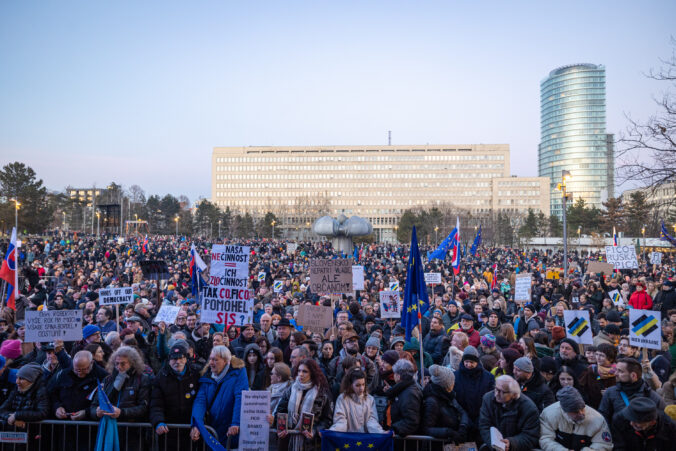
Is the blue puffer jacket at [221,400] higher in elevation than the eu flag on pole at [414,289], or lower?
lower

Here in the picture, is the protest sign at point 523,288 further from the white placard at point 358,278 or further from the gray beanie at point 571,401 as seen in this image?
the gray beanie at point 571,401

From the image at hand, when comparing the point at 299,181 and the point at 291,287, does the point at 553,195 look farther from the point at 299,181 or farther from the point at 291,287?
the point at 291,287

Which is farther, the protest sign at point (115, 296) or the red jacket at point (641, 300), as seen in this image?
the red jacket at point (641, 300)

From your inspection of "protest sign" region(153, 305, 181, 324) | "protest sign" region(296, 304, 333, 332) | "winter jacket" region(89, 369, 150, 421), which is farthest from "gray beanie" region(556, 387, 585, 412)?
"protest sign" region(153, 305, 181, 324)

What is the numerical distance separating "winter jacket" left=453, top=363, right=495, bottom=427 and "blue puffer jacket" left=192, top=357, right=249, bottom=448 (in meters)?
2.30

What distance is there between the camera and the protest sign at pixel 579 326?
744 centimetres

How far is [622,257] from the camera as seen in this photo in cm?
1636

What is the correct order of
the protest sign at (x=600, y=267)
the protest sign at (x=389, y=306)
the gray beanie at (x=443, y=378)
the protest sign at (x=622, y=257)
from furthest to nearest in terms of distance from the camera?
the protest sign at (x=600, y=267) → the protest sign at (x=622, y=257) → the protest sign at (x=389, y=306) → the gray beanie at (x=443, y=378)

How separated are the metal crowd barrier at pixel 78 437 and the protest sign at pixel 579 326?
5.39 meters

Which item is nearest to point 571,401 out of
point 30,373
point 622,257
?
point 30,373

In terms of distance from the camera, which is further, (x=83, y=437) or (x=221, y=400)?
(x=83, y=437)

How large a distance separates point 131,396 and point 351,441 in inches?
90.3

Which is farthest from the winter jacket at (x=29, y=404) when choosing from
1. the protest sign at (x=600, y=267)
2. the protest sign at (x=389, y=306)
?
the protest sign at (x=600, y=267)

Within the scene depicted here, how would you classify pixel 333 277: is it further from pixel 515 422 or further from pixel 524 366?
pixel 515 422
